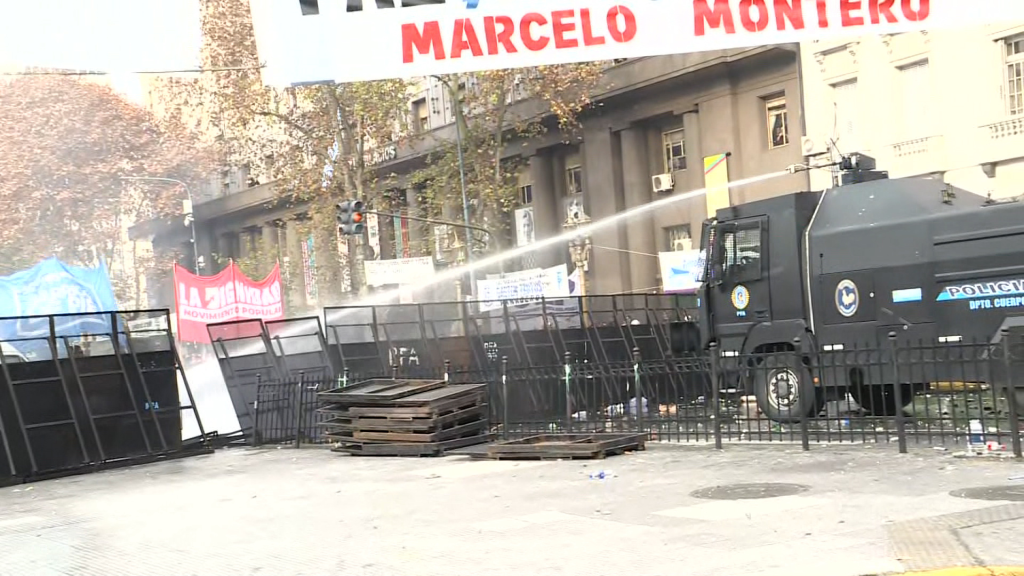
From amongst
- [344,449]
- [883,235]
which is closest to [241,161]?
[344,449]

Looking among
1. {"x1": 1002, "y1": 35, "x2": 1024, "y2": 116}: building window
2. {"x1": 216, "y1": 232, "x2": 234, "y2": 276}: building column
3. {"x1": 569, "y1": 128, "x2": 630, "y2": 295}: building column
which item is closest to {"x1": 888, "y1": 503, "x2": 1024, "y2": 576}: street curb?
{"x1": 1002, "y1": 35, "x2": 1024, "y2": 116}: building window

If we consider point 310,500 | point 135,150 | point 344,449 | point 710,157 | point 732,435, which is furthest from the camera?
point 135,150

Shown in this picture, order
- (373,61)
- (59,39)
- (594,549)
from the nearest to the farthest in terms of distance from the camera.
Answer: (373,61) → (594,549) → (59,39)

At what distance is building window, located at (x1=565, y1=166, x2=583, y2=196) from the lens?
150 feet

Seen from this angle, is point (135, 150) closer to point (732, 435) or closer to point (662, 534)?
point (732, 435)

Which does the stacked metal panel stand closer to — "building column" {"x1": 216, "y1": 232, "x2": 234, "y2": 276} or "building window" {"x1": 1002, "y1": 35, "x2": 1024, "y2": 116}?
"building window" {"x1": 1002, "y1": 35, "x2": 1024, "y2": 116}

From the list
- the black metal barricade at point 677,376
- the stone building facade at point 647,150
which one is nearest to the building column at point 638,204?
the stone building facade at point 647,150

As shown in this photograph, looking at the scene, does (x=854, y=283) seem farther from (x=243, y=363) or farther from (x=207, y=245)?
(x=207, y=245)

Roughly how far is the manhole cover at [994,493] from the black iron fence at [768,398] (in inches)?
Result: 74.9

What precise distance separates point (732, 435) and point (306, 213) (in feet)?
138

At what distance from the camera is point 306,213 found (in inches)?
2131

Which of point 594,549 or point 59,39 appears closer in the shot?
point 594,549

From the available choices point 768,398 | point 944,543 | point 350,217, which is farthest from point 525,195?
point 944,543

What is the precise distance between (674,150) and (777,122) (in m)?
5.61
